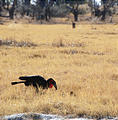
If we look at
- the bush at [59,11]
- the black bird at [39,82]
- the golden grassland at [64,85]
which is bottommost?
the golden grassland at [64,85]

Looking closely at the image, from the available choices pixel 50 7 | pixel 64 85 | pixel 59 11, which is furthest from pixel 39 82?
pixel 59 11

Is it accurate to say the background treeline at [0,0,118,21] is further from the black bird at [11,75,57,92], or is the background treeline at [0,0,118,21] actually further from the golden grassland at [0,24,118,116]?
the black bird at [11,75,57,92]

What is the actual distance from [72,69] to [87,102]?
147 inches

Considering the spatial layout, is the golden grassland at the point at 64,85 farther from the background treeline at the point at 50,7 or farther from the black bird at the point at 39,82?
the background treeline at the point at 50,7

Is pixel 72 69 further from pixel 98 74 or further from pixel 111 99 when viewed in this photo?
pixel 111 99

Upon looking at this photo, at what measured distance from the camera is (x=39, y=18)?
5722 cm

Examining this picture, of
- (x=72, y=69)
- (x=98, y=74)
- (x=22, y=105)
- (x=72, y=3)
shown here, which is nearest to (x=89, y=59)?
(x=72, y=69)

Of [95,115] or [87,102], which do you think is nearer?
[95,115]

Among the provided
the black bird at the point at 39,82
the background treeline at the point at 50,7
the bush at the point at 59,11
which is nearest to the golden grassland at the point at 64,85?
the black bird at the point at 39,82

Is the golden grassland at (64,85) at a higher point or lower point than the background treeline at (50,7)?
lower

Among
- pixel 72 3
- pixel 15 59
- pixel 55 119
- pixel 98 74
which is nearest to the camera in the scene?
pixel 55 119

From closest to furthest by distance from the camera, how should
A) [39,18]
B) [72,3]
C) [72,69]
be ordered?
[72,69] → [39,18] → [72,3]

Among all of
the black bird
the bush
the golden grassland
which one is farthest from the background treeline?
the black bird

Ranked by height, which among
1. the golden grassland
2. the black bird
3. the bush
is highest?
the bush
